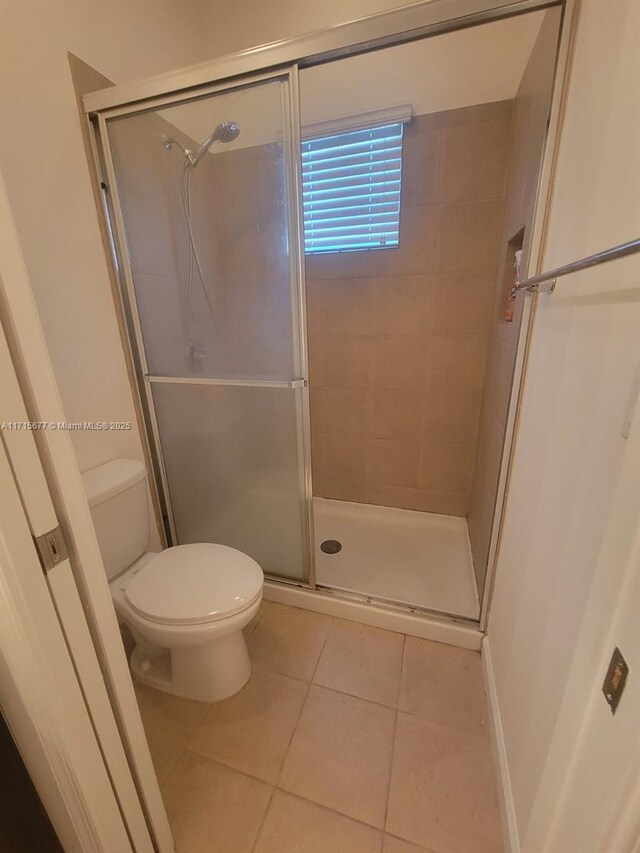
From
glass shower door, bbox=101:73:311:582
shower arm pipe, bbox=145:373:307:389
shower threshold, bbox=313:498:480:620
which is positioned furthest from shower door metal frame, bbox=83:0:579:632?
shower threshold, bbox=313:498:480:620

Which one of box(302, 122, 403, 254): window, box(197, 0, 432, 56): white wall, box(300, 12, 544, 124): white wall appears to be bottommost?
box(302, 122, 403, 254): window

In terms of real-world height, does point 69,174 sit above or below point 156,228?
above

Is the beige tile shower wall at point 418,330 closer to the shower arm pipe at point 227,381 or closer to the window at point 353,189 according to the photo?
the window at point 353,189

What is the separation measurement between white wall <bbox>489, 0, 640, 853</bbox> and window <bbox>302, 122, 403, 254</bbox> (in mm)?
1018

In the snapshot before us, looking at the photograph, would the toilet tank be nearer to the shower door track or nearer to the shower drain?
the shower door track

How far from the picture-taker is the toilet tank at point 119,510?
1.29 m

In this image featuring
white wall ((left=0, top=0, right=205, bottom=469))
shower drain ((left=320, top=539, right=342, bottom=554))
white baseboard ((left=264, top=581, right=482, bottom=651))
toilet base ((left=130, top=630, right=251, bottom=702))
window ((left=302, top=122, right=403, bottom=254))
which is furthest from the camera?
shower drain ((left=320, top=539, right=342, bottom=554))

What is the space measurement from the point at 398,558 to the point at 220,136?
6.78 ft

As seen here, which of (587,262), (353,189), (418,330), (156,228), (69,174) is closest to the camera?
(587,262)

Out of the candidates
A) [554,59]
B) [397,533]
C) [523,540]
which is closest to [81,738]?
[523,540]

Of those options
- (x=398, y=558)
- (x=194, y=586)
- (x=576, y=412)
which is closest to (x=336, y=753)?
(x=194, y=586)

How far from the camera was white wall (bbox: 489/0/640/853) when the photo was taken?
60 centimetres

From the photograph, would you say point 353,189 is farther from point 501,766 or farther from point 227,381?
point 501,766

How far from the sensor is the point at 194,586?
4.01 feet
